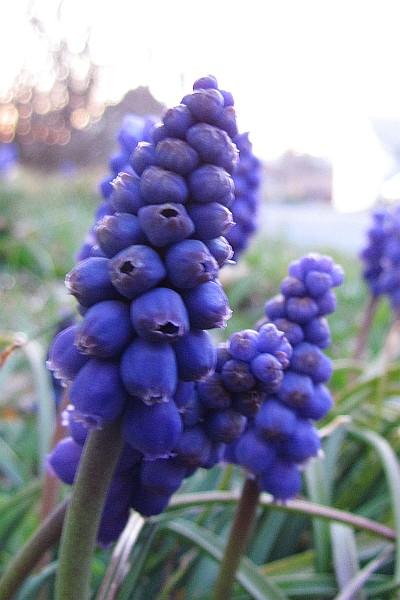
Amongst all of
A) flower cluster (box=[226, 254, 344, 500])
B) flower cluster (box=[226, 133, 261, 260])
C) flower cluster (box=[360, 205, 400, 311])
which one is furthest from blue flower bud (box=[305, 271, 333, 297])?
flower cluster (box=[360, 205, 400, 311])

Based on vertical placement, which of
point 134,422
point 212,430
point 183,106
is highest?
point 183,106

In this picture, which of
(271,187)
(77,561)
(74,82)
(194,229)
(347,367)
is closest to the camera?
(194,229)

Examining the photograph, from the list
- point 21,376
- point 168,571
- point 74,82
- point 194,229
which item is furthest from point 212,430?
point 74,82

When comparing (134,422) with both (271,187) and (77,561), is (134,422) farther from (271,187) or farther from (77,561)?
(271,187)

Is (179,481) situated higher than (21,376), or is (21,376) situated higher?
(179,481)

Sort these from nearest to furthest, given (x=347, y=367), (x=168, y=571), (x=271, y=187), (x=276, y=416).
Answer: (x=276, y=416)
(x=168, y=571)
(x=347, y=367)
(x=271, y=187)

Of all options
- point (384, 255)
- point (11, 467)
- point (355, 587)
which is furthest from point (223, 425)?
point (384, 255)

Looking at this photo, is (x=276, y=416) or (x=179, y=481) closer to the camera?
(x=179, y=481)
